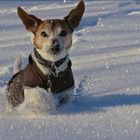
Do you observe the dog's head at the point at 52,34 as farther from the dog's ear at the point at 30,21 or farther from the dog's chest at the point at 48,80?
the dog's chest at the point at 48,80

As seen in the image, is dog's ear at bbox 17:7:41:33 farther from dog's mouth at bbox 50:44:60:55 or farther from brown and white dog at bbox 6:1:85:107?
dog's mouth at bbox 50:44:60:55

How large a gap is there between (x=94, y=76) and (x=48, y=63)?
81cm

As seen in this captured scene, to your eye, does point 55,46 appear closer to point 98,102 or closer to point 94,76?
point 98,102

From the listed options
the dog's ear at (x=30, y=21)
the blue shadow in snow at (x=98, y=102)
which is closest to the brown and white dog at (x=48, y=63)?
the dog's ear at (x=30, y=21)

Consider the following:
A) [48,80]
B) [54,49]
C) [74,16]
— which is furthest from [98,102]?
[74,16]

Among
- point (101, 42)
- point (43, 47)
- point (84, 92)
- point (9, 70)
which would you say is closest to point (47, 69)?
point (43, 47)

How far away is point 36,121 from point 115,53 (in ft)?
6.95

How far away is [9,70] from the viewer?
4.98 m

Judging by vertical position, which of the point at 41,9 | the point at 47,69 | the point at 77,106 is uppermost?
the point at 47,69

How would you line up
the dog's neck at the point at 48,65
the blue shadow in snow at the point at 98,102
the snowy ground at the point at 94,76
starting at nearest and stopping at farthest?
1. the snowy ground at the point at 94,76
2. the blue shadow in snow at the point at 98,102
3. the dog's neck at the point at 48,65

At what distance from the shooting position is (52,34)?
12.7 ft

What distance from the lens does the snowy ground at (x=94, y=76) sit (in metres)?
3.24

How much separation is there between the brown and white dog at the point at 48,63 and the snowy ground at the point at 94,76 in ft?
0.46

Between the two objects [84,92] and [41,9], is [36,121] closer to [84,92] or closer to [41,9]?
[84,92]
